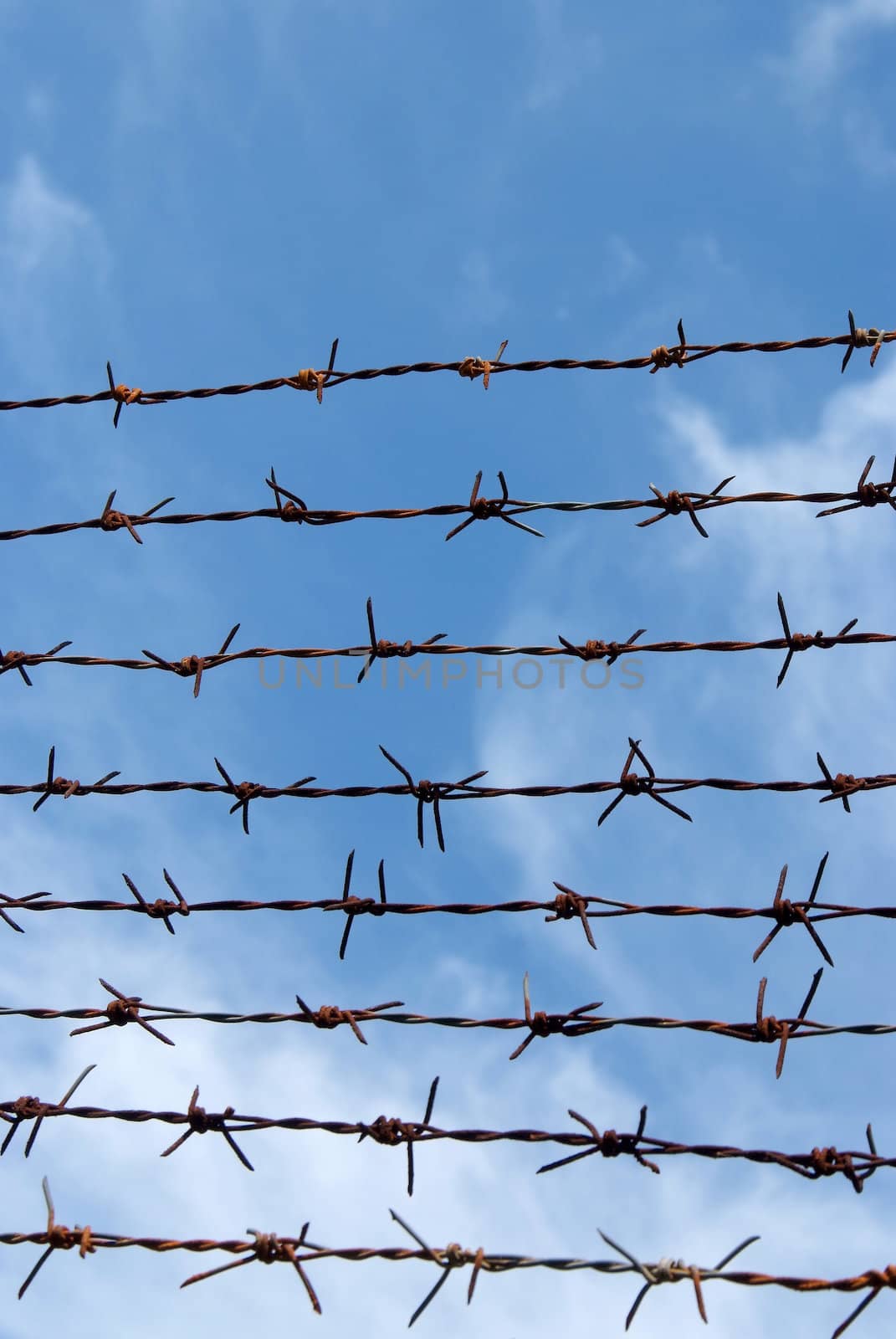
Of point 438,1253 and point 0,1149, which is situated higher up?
point 0,1149

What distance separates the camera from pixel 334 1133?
9.39ft

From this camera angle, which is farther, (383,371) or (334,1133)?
(383,371)

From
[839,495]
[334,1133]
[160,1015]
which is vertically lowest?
[334,1133]

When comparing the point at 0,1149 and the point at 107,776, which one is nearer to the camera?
the point at 0,1149

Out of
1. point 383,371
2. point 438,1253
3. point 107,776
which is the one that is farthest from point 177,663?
point 438,1253

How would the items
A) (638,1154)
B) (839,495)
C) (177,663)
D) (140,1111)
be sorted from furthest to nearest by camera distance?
(177,663) → (839,495) → (140,1111) → (638,1154)

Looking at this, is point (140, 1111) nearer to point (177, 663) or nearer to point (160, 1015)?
point (160, 1015)

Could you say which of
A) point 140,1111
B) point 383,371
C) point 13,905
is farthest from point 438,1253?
point 383,371

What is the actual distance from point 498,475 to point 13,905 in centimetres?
159

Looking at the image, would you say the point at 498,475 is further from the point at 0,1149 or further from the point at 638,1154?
the point at 0,1149

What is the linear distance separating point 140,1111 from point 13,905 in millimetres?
653

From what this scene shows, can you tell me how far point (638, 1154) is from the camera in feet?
8.86

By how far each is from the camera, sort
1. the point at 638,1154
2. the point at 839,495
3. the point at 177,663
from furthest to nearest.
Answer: the point at 177,663 → the point at 839,495 → the point at 638,1154

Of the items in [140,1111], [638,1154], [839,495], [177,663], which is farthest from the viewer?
[177,663]
